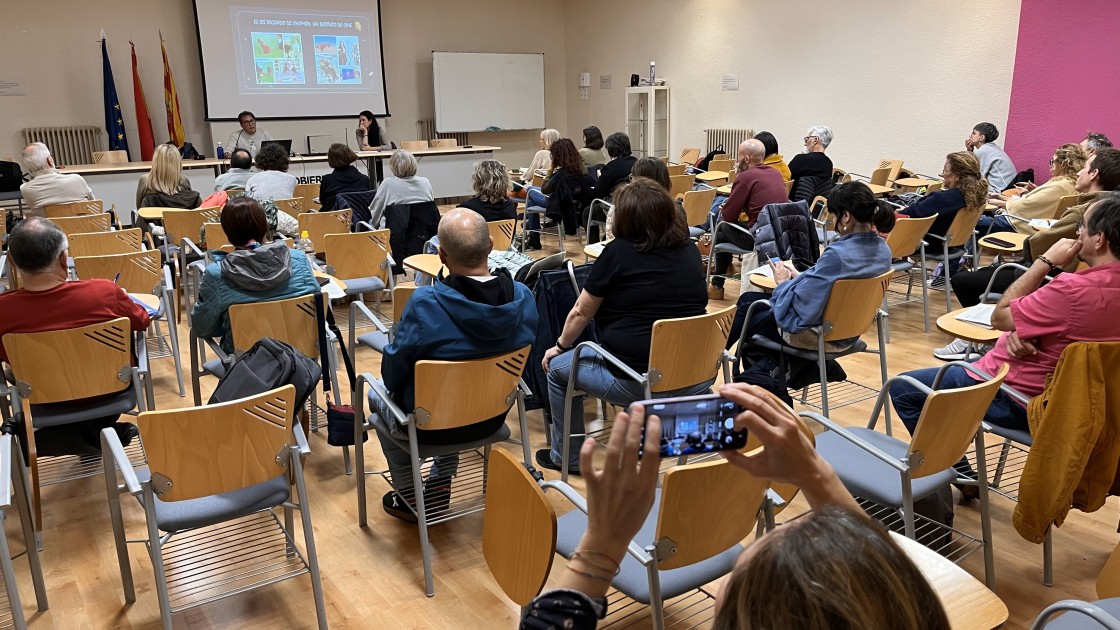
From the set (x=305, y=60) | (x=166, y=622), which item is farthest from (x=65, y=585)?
(x=305, y=60)

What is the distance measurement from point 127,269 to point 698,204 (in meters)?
4.30

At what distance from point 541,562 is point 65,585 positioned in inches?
77.7

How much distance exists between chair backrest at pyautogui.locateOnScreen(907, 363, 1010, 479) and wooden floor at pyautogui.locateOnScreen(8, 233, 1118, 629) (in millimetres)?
609

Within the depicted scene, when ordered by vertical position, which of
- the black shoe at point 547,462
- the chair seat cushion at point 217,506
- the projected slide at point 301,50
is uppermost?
the projected slide at point 301,50

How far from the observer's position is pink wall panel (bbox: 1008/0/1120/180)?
25.1 feet

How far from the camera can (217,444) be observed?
2.17 metres

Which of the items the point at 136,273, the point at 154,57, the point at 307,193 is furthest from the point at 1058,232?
the point at 154,57

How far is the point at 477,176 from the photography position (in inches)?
242

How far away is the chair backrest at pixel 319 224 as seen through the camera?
17.9 ft

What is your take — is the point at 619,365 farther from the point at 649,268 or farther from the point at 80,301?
the point at 80,301

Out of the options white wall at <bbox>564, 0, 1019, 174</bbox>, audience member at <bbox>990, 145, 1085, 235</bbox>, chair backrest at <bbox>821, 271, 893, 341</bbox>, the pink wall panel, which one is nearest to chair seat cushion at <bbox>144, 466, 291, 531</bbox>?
chair backrest at <bbox>821, 271, 893, 341</bbox>

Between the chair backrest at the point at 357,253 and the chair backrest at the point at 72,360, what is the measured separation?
1.86 m

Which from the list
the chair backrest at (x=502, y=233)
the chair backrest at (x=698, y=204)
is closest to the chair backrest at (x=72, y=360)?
the chair backrest at (x=502, y=233)

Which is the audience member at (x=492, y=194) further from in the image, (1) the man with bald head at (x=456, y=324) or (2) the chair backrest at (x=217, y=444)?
(2) the chair backrest at (x=217, y=444)
